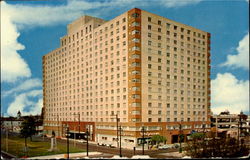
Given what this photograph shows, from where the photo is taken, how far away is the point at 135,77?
3494 inches

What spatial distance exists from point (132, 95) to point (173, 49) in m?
26.8

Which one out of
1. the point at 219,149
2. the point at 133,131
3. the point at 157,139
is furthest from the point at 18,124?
the point at 219,149

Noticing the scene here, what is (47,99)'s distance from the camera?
150m

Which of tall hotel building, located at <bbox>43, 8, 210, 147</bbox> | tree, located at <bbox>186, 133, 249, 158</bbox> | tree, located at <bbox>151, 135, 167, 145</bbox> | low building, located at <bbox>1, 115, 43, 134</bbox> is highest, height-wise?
tall hotel building, located at <bbox>43, 8, 210, 147</bbox>

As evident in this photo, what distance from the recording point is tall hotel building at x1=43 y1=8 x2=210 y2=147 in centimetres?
9019

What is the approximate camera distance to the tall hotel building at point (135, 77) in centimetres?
9019

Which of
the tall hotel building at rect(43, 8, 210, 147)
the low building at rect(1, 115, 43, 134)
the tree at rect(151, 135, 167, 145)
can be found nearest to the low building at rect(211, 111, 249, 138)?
the tall hotel building at rect(43, 8, 210, 147)

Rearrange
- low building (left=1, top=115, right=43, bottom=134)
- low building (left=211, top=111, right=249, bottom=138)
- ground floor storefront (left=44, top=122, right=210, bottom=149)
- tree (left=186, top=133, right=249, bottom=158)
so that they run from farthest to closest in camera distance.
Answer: low building (left=1, top=115, right=43, bottom=134)
low building (left=211, top=111, right=249, bottom=138)
ground floor storefront (left=44, top=122, right=210, bottom=149)
tree (left=186, top=133, right=249, bottom=158)

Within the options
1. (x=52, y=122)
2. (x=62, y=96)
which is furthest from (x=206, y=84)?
(x=52, y=122)

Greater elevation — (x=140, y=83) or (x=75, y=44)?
(x=75, y=44)

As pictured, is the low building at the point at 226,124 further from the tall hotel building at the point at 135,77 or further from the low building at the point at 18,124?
the low building at the point at 18,124

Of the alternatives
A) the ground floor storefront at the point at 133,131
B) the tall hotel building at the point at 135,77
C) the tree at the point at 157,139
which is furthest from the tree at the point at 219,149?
the tall hotel building at the point at 135,77

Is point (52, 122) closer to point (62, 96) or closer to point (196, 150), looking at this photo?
point (62, 96)

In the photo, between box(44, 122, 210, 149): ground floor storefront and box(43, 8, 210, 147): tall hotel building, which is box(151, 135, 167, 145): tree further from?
box(43, 8, 210, 147): tall hotel building
